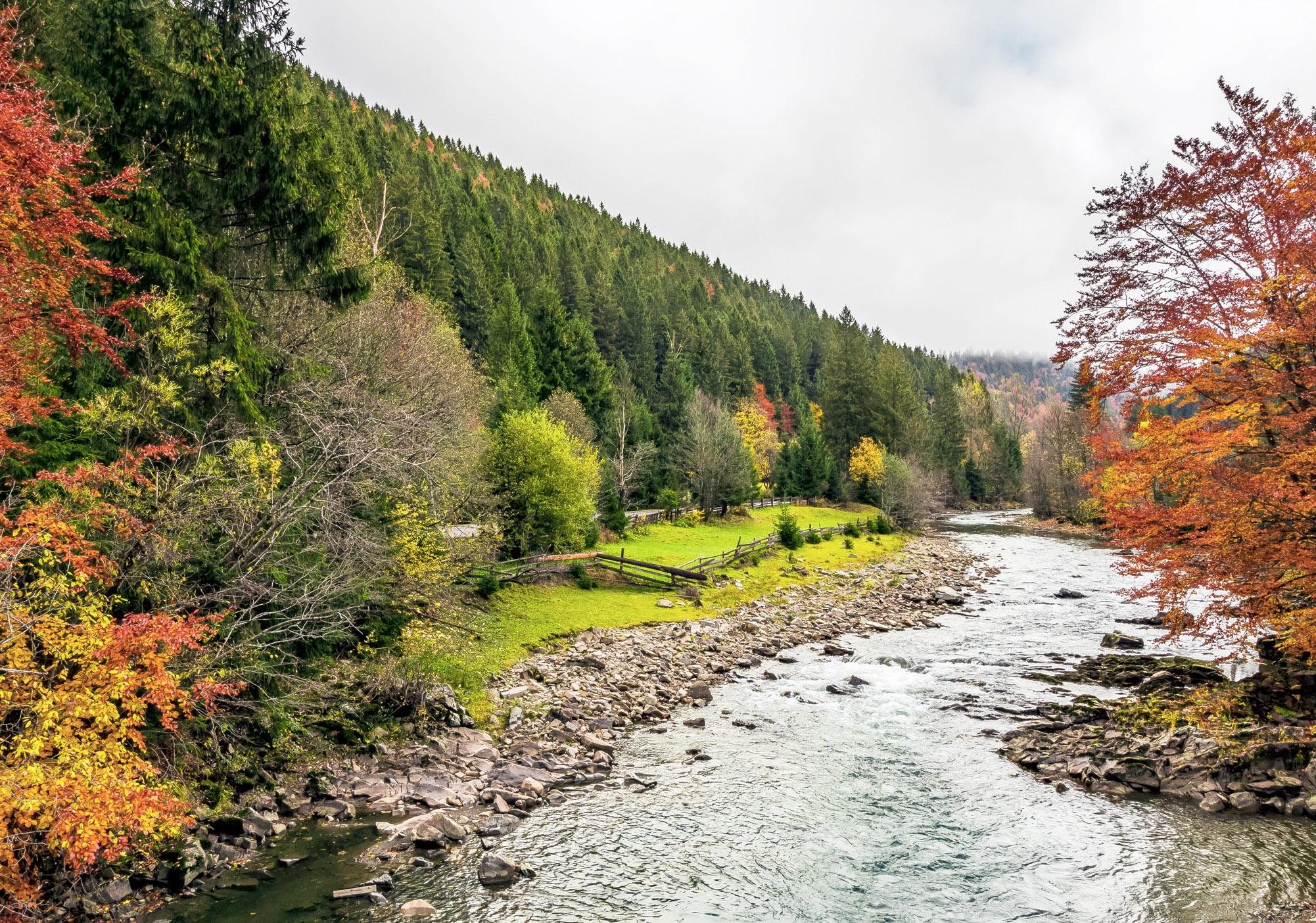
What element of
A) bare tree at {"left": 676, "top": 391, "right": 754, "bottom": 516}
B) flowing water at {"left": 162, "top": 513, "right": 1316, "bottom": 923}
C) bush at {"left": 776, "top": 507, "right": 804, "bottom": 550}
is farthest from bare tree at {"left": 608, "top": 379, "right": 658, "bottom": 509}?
flowing water at {"left": 162, "top": 513, "right": 1316, "bottom": 923}

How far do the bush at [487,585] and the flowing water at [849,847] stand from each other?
35.4 feet

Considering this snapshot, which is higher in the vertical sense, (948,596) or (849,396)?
(849,396)

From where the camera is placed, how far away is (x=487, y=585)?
25.6 meters

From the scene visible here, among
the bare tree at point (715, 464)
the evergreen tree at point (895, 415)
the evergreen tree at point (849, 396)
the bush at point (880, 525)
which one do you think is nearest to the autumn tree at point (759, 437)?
the evergreen tree at point (849, 396)

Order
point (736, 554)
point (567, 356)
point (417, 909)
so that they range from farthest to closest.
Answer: point (567, 356) < point (736, 554) < point (417, 909)

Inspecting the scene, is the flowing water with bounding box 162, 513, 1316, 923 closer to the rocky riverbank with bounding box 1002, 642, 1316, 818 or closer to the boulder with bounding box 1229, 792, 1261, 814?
the boulder with bounding box 1229, 792, 1261, 814

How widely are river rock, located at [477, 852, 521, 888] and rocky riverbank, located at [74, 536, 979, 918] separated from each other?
0.07 feet

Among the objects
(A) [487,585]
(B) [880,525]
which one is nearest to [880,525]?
(B) [880,525]

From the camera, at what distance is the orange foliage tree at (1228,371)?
11.6 metres

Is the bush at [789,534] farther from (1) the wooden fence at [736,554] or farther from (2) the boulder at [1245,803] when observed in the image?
(2) the boulder at [1245,803]

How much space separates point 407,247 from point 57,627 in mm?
47105

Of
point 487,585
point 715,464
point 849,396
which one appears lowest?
point 487,585

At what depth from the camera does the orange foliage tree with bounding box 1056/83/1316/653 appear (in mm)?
11648

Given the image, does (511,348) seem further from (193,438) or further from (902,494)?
(902,494)
